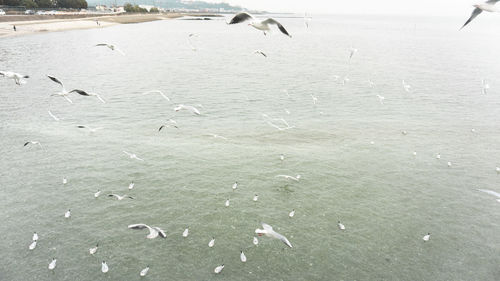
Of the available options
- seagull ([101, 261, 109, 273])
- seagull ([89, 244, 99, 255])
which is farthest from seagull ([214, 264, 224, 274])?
seagull ([89, 244, 99, 255])

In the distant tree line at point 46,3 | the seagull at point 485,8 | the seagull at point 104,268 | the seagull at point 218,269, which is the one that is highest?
the seagull at point 485,8

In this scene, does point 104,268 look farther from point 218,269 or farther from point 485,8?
point 485,8

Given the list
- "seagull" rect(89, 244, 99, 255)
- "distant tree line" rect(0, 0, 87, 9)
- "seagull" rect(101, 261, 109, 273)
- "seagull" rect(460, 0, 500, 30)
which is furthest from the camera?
"distant tree line" rect(0, 0, 87, 9)

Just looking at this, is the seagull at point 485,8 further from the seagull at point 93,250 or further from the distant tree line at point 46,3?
the distant tree line at point 46,3

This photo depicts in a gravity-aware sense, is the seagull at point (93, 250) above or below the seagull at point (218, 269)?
below

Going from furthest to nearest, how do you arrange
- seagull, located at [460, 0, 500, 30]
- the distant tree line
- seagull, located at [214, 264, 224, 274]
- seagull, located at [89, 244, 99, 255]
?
the distant tree line < seagull, located at [89, 244, 99, 255] < seagull, located at [214, 264, 224, 274] < seagull, located at [460, 0, 500, 30]

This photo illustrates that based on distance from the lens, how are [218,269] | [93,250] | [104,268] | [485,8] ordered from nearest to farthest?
1. [485,8]
2. [104,268]
3. [218,269]
4. [93,250]

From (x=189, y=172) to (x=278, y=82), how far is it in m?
30.7

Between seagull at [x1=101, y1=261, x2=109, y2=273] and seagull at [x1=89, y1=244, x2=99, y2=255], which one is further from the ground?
seagull at [x1=101, y1=261, x2=109, y2=273]

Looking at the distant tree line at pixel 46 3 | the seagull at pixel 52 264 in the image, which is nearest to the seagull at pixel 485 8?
the seagull at pixel 52 264

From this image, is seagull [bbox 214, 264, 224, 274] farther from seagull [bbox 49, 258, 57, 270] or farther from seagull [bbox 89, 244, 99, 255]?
seagull [bbox 49, 258, 57, 270]

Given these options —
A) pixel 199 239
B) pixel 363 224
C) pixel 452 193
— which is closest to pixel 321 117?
pixel 452 193

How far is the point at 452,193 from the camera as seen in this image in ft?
69.4

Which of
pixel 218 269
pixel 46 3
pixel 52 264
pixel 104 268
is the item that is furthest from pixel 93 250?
pixel 46 3
